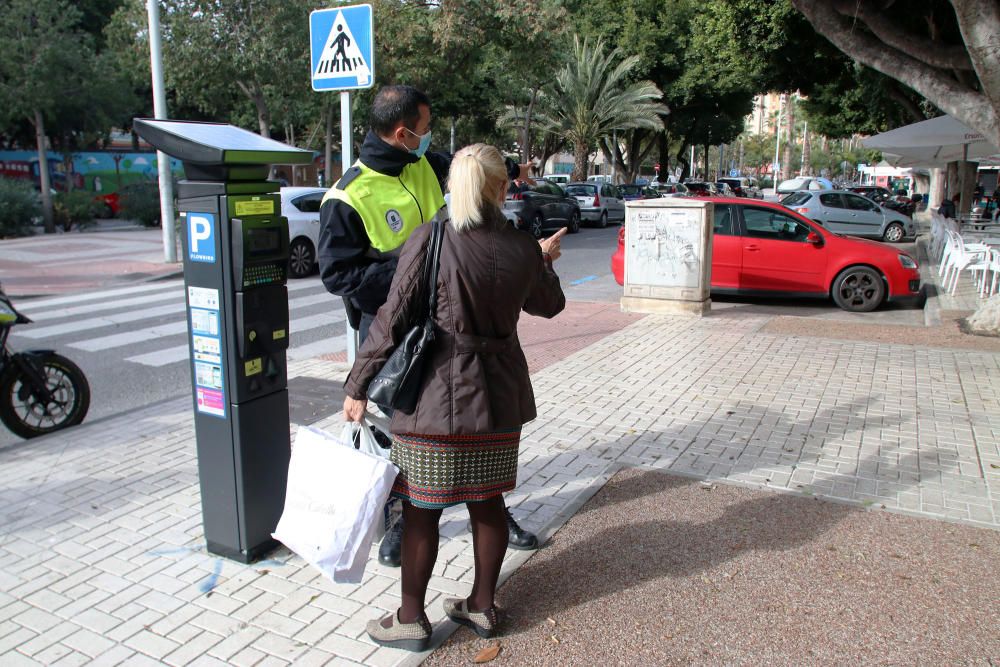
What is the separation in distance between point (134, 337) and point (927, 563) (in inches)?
323

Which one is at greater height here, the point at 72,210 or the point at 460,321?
the point at 72,210

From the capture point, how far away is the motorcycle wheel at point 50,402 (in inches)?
212

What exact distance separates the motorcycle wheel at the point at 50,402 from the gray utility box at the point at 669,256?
666cm

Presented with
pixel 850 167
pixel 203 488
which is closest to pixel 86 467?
pixel 203 488

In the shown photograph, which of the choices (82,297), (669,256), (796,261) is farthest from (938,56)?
(82,297)

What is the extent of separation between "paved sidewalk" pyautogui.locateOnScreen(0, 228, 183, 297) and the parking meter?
34.1ft

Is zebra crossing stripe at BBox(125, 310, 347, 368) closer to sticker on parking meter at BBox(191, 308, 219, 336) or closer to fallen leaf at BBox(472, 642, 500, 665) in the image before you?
sticker on parking meter at BBox(191, 308, 219, 336)

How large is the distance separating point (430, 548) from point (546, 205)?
19639 millimetres

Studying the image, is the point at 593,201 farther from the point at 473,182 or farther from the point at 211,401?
the point at 473,182

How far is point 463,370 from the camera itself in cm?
267

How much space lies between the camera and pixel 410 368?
8.63 feet

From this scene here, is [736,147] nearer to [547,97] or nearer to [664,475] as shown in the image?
[547,97]

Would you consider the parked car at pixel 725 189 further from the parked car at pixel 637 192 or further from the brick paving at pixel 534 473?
the brick paving at pixel 534 473

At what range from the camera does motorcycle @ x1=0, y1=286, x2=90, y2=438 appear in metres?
5.38
